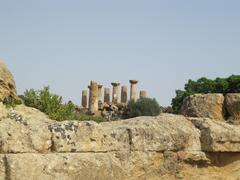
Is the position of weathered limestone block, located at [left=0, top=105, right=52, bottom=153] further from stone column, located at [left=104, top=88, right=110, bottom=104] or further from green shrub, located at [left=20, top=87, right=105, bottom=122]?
stone column, located at [left=104, top=88, right=110, bottom=104]

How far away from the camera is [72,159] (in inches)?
176

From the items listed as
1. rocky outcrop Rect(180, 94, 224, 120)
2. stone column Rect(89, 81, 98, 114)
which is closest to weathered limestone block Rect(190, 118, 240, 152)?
rocky outcrop Rect(180, 94, 224, 120)

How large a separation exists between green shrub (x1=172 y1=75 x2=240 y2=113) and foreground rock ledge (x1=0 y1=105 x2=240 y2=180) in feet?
120

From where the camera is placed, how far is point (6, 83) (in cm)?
725

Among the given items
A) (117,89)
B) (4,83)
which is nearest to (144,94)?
(117,89)

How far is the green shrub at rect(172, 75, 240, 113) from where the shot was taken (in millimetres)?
43781

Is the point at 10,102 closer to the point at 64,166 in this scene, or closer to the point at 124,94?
the point at 64,166

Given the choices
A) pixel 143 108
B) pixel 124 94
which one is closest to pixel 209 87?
pixel 143 108

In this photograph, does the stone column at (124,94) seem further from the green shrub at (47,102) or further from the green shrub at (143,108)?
the green shrub at (47,102)

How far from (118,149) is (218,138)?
1.42m

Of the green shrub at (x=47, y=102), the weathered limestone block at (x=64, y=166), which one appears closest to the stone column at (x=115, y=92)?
the green shrub at (x=47, y=102)

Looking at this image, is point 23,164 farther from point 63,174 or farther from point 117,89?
point 117,89

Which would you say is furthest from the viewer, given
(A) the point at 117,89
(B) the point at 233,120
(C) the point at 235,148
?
(A) the point at 117,89

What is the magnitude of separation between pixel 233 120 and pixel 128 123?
6.72ft
